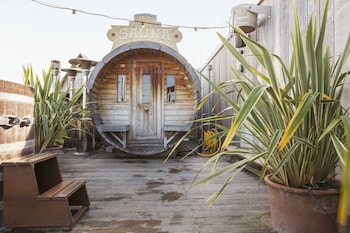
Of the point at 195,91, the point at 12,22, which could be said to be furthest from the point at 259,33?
the point at 12,22

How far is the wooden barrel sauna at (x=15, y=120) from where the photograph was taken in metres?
1.52

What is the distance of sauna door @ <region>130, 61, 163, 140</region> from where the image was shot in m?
4.89

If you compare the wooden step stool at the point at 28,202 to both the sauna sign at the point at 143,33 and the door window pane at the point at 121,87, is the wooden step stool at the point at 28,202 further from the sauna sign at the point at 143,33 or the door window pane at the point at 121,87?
the sauna sign at the point at 143,33

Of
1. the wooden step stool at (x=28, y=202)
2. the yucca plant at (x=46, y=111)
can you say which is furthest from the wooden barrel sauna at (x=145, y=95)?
the wooden step stool at (x=28, y=202)

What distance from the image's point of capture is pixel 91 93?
13.8 ft

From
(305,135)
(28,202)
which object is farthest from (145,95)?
(305,135)

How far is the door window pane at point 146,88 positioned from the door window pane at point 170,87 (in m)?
0.39

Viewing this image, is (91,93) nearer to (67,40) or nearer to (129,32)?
(129,32)

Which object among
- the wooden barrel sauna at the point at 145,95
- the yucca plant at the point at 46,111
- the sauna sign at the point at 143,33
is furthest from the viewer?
the wooden barrel sauna at the point at 145,95

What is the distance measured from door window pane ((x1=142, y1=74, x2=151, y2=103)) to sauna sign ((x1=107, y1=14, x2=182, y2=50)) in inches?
29.7

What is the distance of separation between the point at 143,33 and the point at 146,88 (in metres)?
1.10

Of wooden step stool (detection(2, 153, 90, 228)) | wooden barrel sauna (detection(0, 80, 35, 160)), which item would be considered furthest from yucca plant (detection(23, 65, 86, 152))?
wooden step stool (detection(2, 153, 90, 228))

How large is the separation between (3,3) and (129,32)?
2263 mm

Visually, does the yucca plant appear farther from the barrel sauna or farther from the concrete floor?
the barrel sauna
